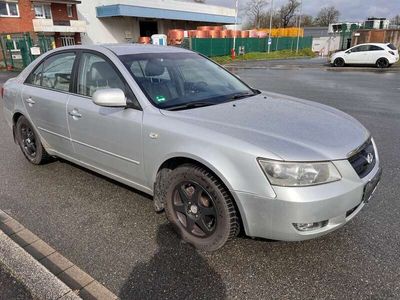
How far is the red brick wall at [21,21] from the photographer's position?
3112 cm

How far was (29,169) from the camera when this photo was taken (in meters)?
4.71

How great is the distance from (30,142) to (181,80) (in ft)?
8.19

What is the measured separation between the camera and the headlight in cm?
234

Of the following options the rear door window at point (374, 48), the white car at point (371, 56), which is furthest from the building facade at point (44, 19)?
the rear door window at point (374, 48)

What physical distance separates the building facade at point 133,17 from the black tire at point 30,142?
36.2 meters

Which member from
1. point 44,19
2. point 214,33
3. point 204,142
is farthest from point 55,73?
point 214,33

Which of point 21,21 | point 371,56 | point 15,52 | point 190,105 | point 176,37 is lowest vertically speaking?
point 371,56

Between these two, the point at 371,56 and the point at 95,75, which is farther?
the point at 371,56

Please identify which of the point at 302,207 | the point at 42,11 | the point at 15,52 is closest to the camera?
the point at 302,207

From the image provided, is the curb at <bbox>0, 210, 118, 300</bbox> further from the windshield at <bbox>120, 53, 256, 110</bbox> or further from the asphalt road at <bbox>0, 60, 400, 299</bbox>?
the windshield at <bbox>120, 53, 256, 110</bbox>

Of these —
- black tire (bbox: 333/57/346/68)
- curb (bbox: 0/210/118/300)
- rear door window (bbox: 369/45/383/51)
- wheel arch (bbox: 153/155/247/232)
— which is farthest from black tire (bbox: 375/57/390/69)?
curb (bbox: 0/210/118/300)

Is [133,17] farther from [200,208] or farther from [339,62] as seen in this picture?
[200,208]

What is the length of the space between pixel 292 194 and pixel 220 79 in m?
1.98

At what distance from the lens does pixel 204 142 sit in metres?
2.63
